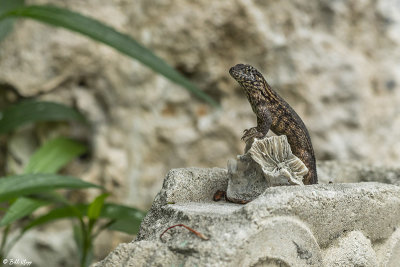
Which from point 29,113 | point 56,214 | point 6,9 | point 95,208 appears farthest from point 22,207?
point 6,9

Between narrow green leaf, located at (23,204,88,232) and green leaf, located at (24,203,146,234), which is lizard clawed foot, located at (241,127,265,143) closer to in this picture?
green leaf, located at (24,203,146,234)

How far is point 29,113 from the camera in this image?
2.44 metres

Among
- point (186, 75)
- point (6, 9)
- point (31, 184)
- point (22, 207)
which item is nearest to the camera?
point (31, 184)

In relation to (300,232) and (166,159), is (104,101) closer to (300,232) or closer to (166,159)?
(166,159)

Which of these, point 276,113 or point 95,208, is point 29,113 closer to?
point 95,208

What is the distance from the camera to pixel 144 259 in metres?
1.06

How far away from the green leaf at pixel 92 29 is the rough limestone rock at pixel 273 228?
2.05 ft

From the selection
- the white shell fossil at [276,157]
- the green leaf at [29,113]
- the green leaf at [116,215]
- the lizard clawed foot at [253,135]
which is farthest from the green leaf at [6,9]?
the white shell fossil at [276,157]

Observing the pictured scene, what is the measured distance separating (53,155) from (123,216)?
77 centimetres

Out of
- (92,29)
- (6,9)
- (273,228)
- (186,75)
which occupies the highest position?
(186,75)

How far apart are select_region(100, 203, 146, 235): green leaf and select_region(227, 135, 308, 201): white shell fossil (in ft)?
1.95

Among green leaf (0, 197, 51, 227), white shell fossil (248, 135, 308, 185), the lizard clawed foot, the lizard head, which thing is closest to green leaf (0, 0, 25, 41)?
green leaf (0, 197, 51, 227)

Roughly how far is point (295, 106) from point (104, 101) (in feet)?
3.99

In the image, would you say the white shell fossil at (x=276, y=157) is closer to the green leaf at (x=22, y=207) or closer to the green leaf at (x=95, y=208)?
the green leaf at (x=95, y=208)
